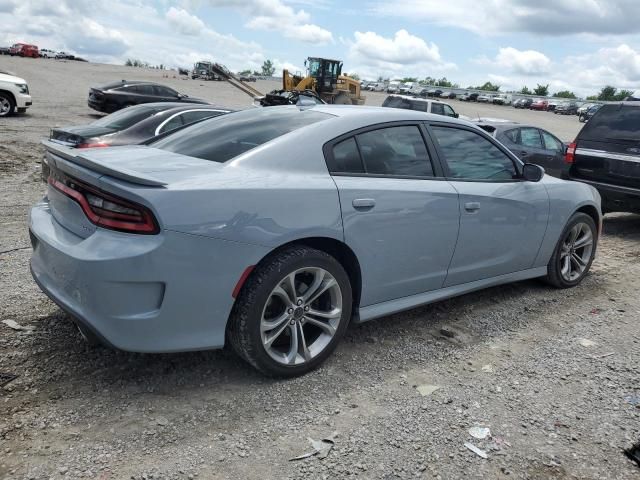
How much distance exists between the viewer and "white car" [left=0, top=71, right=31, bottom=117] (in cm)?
1659

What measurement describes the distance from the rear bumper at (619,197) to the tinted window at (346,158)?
5.19 meters

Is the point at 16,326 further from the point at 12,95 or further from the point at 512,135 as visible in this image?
the point at 12,95

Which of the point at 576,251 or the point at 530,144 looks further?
the point at 530,144

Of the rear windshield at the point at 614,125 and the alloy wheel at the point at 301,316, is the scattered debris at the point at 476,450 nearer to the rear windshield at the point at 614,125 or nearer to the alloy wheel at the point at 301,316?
the alloy wheel at the point at 301,316

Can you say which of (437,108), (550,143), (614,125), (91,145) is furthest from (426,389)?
(437,108)

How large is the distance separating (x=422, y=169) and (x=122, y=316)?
216cm

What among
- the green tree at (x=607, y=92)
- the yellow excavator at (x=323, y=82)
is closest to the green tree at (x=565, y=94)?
the green tree at (x=607, y=92)

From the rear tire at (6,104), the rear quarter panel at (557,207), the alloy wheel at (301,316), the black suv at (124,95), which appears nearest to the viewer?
the alloy wheel at (301,316)

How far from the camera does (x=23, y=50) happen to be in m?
70.2

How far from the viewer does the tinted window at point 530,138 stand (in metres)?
11.3

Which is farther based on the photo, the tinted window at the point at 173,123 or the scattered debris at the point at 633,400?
the tinted window at the point at 173,123

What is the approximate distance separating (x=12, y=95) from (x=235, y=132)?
53.4 ft

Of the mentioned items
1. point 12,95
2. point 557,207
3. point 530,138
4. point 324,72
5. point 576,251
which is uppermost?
point 324,72

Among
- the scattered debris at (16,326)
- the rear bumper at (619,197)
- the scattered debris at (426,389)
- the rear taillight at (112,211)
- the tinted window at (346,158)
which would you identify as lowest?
the scattered debris at (16,326)
